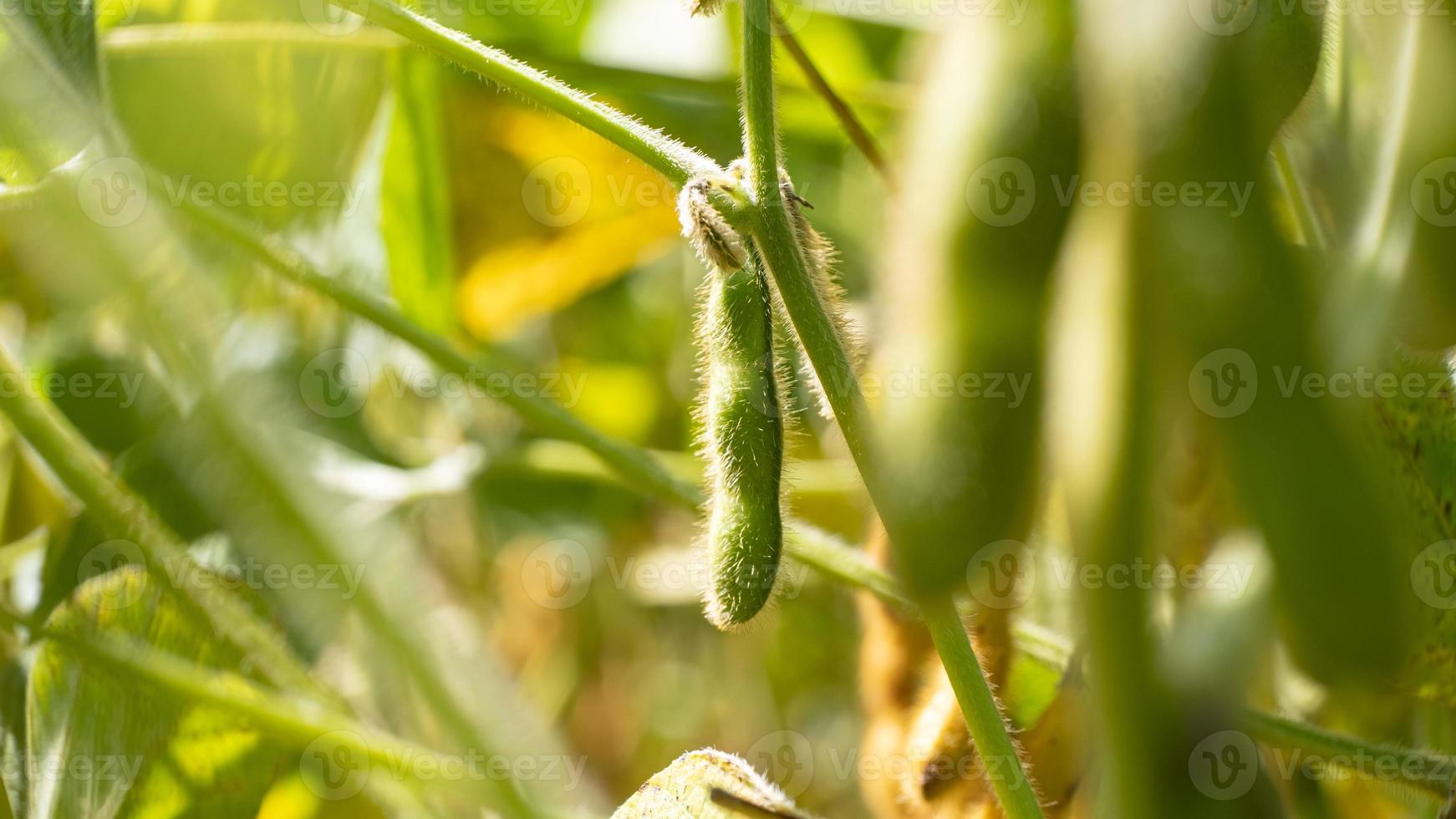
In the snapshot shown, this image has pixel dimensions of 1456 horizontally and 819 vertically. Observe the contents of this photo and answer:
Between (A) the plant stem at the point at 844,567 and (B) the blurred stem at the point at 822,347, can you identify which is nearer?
(B) the blurred stem at the point at 822,347

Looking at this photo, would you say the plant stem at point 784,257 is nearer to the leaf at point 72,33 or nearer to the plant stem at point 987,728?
the plant stem at point 987,728

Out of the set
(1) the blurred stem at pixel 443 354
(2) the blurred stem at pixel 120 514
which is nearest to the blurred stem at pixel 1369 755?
(1) the blurred stem at pixel 443 354

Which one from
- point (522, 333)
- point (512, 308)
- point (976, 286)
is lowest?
point (522, 333)

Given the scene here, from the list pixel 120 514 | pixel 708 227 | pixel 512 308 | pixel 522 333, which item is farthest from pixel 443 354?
pixel 522 333

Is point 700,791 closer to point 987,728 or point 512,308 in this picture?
point 987,728

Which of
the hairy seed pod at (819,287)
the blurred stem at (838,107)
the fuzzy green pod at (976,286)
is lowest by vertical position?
the blurred stem at (838,107)
